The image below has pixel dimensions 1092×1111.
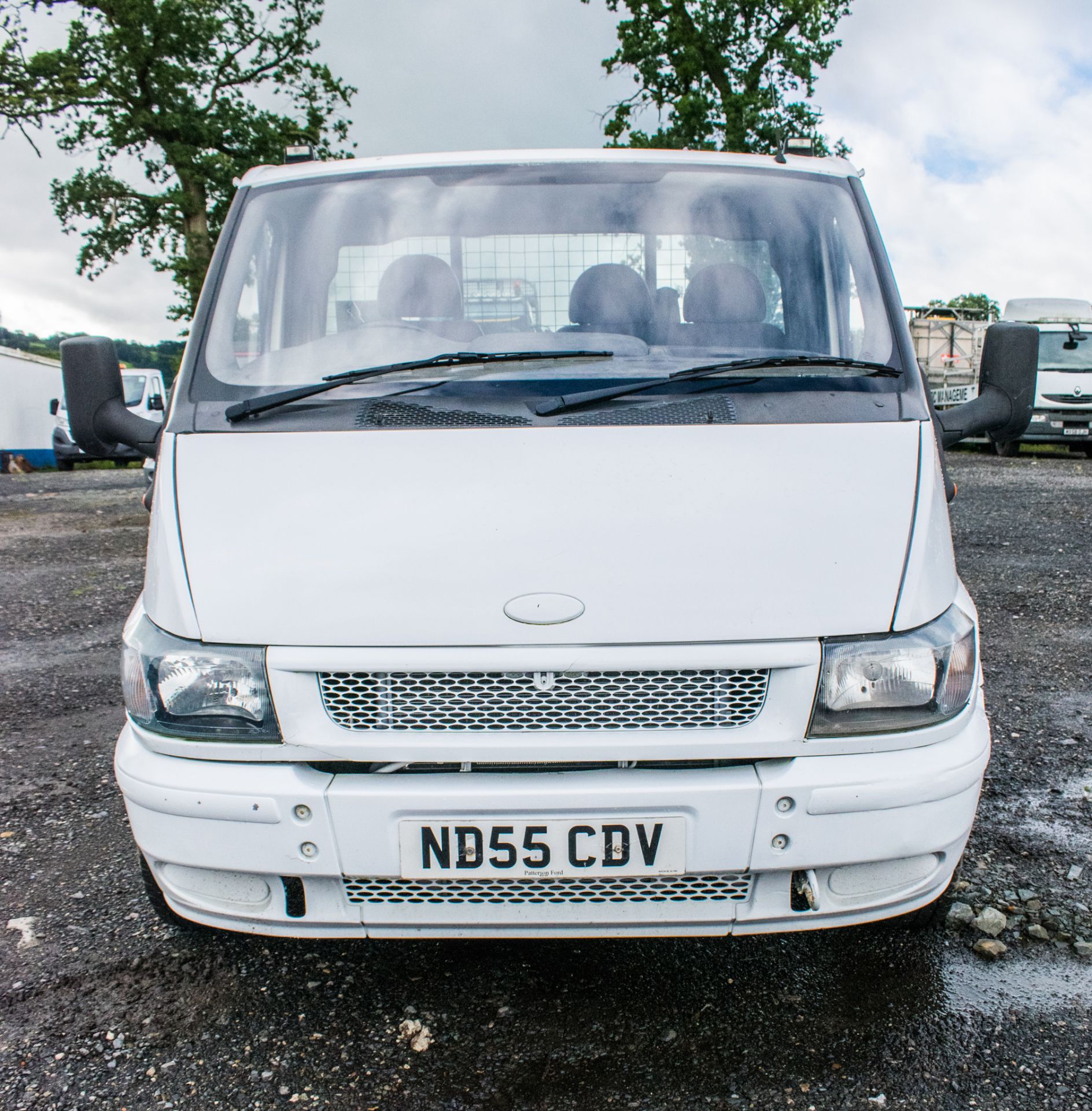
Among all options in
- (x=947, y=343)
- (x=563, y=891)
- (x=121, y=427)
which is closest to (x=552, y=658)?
(x=563, y=891)

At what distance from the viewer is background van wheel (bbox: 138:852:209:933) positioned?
272 centimetres

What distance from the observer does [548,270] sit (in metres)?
3.16

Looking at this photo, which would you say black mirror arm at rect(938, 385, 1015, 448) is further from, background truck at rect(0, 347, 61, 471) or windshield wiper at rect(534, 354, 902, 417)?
background truck at rect(0, 347, 61, 471)

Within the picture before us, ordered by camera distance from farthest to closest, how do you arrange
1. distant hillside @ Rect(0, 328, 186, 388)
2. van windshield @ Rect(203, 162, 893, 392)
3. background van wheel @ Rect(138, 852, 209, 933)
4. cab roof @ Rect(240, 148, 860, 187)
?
distant hillside @ Rect(0, 328, 186, 388) < cab roof @ Rect(240, 148, 860, 187) < van windshield @ Rect(203, 162, 893, 392) < background van wheel @ Rect(138, 852, 209, 933)

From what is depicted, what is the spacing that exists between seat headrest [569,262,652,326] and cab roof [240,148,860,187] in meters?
0.42

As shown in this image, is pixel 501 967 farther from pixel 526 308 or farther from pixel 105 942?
pixel 526 308

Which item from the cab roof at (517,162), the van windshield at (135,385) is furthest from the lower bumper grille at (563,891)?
the van windshield at (135,385)

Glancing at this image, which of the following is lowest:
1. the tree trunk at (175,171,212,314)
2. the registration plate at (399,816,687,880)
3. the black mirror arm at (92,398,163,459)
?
the registration plate at (399,816,687,880)

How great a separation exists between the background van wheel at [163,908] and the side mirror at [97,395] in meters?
1.13

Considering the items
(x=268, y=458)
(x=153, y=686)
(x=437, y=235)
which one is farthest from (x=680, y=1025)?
(x=437, y=235)

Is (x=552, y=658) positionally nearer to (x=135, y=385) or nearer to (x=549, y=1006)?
(x=549, y=1006)

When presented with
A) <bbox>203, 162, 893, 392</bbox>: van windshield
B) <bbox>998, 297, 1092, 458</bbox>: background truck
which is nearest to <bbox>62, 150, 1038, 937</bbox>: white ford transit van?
<bbox>203, 162, 893, 392</bbox>: van windshield

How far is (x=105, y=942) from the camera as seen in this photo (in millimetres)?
2865

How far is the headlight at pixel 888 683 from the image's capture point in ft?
7.29
